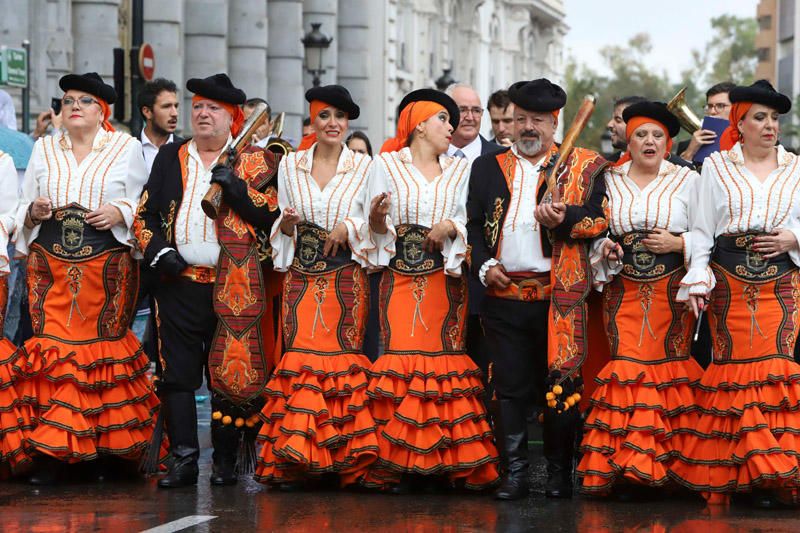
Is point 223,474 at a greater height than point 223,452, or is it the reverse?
point 223,452

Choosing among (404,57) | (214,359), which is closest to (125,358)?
(214,359)

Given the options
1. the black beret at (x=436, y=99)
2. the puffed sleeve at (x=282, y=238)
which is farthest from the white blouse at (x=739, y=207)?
the puffed sleeve at (x=282, y=238)

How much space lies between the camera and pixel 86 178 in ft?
34.0

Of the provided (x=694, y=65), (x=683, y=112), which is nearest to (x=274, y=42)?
(x=683, y=112)

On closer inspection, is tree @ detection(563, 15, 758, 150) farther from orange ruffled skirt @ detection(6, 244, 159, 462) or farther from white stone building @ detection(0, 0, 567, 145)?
orange ruffled skirt @ detection(6, 244, 159, 462)

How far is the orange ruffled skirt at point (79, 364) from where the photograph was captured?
10.2 metres

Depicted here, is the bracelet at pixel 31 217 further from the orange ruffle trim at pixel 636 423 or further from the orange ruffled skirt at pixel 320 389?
the orange ruffle trim at pixel 636 423

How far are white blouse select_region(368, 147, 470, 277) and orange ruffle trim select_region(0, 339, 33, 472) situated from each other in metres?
2.19

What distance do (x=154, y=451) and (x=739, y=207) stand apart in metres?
3.64

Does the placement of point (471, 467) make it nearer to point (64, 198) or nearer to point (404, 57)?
point (64, 198)

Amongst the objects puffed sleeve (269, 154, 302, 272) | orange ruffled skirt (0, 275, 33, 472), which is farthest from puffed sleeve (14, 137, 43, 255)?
puffed sleeve (269, 154, 302, 272)

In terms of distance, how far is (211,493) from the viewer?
393 inches

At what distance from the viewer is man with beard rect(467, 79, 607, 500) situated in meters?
9.78

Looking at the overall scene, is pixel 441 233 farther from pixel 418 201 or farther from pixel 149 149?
pixel 149 149
